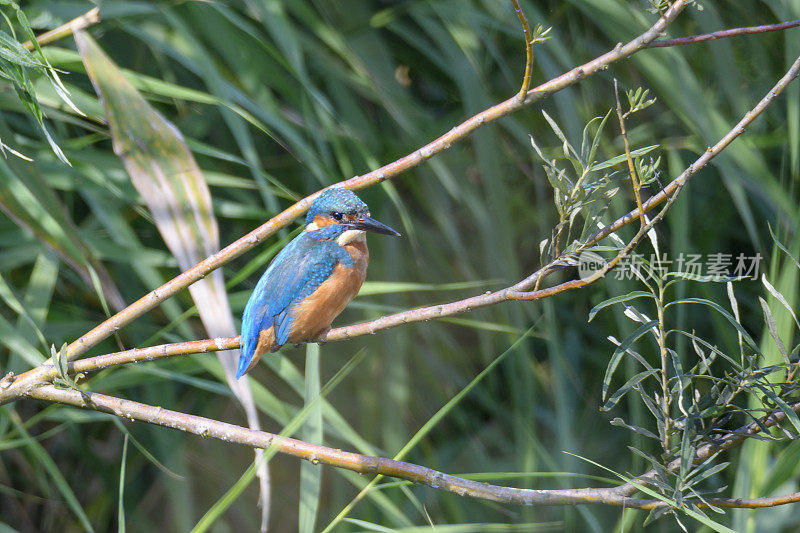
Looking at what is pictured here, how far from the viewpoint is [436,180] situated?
6.04 feet

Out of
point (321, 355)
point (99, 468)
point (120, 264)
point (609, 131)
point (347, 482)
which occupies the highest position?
point (609, 131)

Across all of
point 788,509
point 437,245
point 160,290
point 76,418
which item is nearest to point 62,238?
point 160,290

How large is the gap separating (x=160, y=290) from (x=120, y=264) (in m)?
1.01

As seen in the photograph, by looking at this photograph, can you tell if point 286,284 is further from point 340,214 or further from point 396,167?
point 396,167

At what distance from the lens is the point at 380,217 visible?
5.42 feet

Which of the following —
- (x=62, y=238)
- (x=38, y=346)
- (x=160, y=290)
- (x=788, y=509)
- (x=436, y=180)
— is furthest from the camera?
(x=436, y=180)

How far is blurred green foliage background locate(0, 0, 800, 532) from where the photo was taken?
1391mm

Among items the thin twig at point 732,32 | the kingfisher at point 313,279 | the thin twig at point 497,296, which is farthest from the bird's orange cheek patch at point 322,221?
the thin twig at point 732,32

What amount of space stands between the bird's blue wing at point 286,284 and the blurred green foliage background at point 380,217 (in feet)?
0.68

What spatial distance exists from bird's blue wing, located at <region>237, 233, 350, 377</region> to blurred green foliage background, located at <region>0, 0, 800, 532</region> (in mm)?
206

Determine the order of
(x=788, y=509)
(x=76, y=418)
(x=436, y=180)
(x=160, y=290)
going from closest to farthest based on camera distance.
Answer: (x=160, y=290) < (x=76, y=418) < (x=788, y=509) < (x=436, y=180)

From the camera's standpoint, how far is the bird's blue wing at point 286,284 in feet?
2.95

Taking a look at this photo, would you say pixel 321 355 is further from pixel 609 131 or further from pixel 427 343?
pixel 609 131

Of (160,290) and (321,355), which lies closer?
(160,290)
